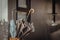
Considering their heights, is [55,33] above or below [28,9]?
below

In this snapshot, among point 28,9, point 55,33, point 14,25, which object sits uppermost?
point 28,9

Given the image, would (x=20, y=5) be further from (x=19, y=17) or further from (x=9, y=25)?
(x=9, y=25)

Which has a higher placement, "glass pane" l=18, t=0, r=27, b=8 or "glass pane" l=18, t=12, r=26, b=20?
"glass pane" l=18, t=0, r=27, b=8

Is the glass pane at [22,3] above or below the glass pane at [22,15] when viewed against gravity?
above

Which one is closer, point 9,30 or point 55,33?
point 9,30

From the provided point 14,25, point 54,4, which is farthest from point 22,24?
point 54,4

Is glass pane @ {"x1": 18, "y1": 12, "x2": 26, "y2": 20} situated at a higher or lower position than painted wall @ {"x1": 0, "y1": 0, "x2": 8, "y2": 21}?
lower

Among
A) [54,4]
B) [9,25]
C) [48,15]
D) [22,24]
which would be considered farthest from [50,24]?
[9,25]

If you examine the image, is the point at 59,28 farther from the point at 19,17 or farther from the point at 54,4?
the point at 19,17

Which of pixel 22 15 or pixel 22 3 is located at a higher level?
pixel 22 3

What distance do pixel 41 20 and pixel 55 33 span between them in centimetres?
23

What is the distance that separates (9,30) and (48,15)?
1.53 feet

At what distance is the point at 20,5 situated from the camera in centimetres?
131

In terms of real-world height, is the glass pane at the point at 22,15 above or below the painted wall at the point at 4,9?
below
